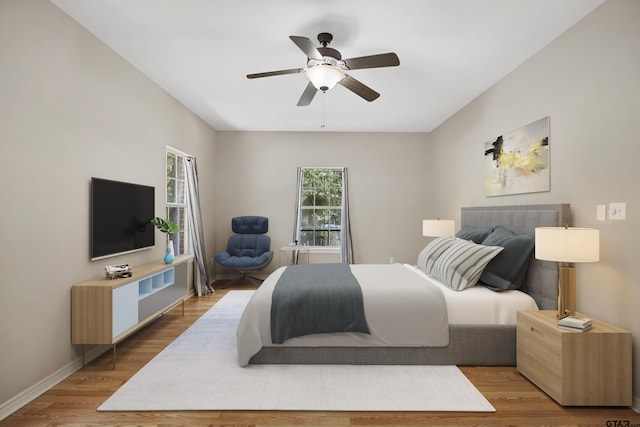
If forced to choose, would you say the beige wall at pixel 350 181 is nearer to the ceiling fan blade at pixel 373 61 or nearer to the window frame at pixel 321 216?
the window frame at pixel 321 216

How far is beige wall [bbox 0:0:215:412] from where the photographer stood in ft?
6.84

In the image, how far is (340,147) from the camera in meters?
6.20

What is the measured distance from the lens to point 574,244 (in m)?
2.19

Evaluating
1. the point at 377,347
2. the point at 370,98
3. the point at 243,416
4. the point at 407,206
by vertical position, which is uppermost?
the point at 370,98

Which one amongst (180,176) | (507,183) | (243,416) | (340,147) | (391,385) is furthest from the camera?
(340,147)

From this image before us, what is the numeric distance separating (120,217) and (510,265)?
137 inches

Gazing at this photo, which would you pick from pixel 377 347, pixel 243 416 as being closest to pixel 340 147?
pixel 377 347

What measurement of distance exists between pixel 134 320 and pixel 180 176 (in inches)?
99.6

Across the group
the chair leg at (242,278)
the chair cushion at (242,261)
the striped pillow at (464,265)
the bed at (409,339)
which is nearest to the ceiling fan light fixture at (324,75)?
the bed at (409,339)

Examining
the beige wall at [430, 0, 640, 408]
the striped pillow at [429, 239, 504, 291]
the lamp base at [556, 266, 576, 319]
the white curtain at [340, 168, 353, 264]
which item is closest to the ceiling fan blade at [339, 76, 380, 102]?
the beige wall at [430, 0, 640, 408]

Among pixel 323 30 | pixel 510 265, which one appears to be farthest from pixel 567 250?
pixel 323 30

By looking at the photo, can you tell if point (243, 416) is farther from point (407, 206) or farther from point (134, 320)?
point (407, 206)

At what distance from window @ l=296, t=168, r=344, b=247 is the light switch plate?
4286 millimetres

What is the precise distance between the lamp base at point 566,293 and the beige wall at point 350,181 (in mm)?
3802
